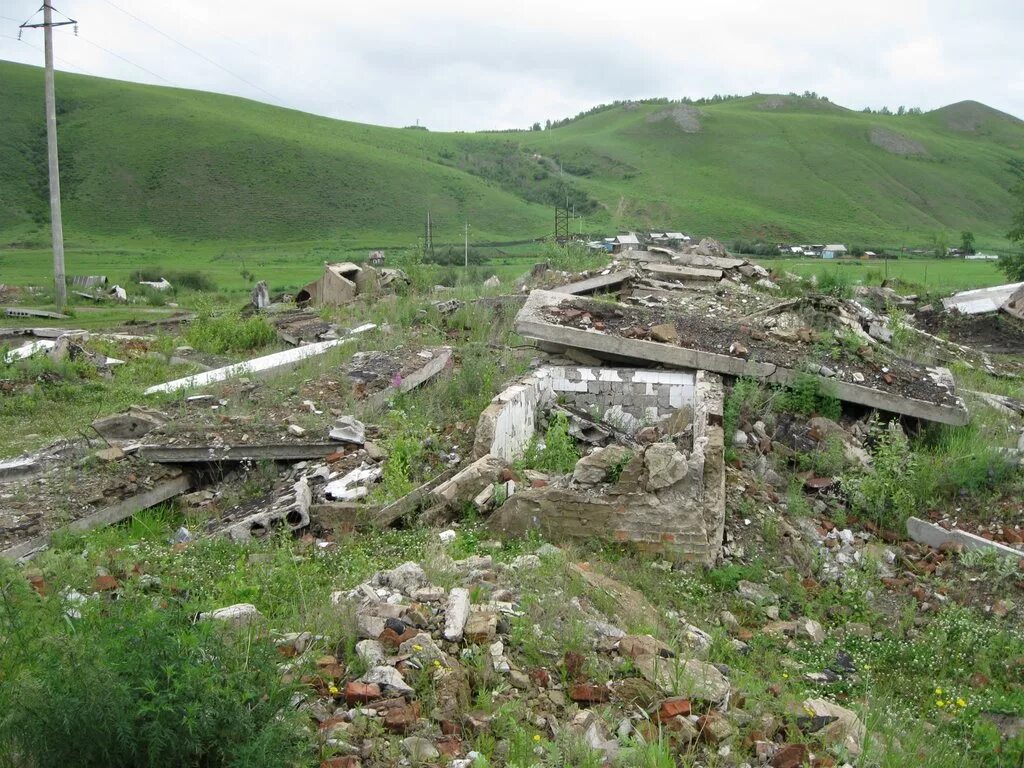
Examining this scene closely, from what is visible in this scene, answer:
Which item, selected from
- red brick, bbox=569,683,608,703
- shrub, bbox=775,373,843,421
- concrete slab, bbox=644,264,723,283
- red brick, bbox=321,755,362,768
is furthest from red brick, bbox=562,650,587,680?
concrete slab, bbox=644,264,723,283

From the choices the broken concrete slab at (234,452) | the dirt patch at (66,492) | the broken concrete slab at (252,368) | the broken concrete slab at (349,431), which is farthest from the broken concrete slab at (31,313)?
the broken concrete slab at (349,431)

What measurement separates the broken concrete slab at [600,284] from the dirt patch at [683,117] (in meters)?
77.0

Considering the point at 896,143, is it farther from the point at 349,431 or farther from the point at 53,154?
the point at 349,431

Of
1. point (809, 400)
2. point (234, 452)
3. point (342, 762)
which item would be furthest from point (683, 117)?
point (342, 762)

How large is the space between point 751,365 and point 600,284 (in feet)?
14.7

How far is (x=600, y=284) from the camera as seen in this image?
Answer: 13.1m

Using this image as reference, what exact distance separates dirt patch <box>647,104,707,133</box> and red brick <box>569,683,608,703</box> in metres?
87.0

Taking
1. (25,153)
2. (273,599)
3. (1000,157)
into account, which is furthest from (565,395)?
(1000,157)

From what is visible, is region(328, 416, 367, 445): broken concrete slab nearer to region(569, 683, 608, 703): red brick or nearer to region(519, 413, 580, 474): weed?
region(519, 413, 580, 474): weed

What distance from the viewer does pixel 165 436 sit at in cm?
773

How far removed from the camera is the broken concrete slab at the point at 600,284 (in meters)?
13.1

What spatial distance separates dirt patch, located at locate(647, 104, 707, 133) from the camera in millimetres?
86369

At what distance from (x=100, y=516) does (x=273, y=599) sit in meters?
2.84

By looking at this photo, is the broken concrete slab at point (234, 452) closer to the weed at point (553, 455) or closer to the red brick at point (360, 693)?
the weed at point (553, 455)
